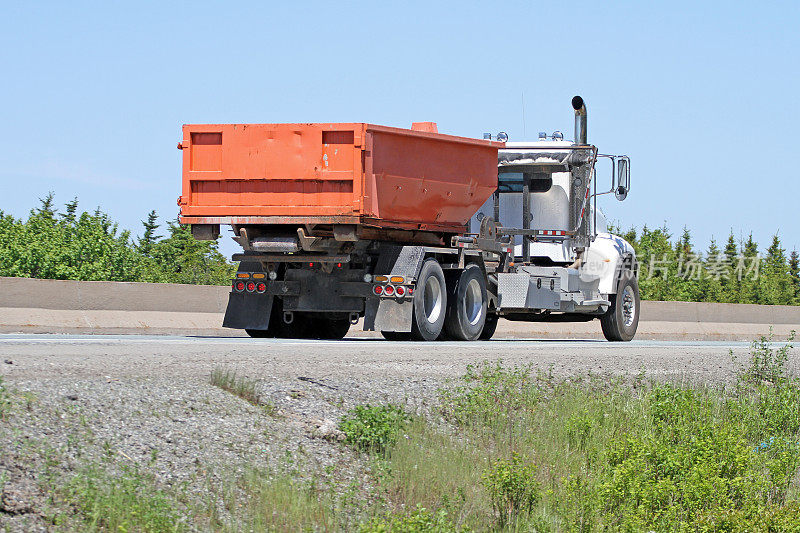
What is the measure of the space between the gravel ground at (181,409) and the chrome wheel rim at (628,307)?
32.4 ft

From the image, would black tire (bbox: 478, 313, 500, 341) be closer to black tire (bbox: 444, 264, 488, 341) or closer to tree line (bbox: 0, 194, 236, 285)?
black tire (bbox: 444, 264, 488, 341)

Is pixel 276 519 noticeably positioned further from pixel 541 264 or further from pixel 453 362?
pixel 541 264

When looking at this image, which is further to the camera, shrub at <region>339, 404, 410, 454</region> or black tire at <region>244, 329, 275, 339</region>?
black tire at <region>244, 329, 275, 339</region>

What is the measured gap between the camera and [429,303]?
16.9m

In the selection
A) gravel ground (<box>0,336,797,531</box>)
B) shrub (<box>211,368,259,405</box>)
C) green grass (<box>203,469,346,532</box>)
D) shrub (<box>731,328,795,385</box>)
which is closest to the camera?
gravel ground (<box>0,336,797,531</box>)

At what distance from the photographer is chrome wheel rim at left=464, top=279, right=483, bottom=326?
18.0 metres

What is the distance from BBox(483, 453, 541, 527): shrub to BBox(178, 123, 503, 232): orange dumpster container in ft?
25.5

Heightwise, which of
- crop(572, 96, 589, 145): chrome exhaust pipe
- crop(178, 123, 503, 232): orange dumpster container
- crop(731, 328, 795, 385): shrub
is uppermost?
crop(572, 96, 589, 145): chrome exhaust pipe

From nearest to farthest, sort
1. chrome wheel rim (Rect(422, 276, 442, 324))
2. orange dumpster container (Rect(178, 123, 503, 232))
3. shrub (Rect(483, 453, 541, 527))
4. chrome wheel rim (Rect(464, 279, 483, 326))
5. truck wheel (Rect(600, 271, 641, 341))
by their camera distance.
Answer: shrub (Rect(483, 453, 541, 527)), orange dumpster container (Rect(178, 123, 503, 232)), chrome wheel rim (Rect(422, 276, 442, 324)), chrome wheel rim (Rect(464, 279, 483, 326)), truck wheel (Rect(600, 271, 641, 341))

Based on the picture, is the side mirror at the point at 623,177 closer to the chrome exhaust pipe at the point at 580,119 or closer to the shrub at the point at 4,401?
the chrome exhaust pipe at the point at 580,119

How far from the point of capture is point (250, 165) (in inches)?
623

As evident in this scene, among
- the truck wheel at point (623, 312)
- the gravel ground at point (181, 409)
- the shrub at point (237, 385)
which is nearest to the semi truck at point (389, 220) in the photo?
the truck wheel at point (623, 312)

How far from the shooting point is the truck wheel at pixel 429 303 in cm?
1633

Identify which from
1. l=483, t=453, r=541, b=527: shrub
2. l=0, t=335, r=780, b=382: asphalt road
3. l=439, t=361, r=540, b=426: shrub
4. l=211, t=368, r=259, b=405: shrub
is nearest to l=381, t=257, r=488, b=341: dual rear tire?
l=0, t=335, r=780, b=382: asphalt road
